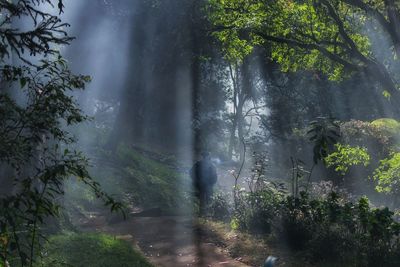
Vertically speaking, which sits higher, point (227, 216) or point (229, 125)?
point (229, 125)

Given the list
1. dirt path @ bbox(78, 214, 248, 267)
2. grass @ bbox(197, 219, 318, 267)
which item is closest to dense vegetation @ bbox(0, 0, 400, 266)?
grass @ bbox(197, 219, 318, 267)

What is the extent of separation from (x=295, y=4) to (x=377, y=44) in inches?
767

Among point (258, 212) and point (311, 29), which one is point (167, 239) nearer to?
point (258, 212)

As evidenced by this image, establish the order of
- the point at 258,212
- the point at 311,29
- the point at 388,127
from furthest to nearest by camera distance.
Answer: the point at 388,127 → the point at 311,29 → the point at 258,212

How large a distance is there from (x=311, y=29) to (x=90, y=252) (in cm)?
888

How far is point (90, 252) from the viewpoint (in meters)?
8.48

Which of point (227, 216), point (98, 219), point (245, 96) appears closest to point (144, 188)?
point (98, 219)

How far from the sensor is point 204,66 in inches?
1283

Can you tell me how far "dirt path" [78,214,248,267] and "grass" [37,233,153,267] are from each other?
3.17ft

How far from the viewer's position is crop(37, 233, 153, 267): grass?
782 centimetres

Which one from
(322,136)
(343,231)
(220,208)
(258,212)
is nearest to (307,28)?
(322,136)

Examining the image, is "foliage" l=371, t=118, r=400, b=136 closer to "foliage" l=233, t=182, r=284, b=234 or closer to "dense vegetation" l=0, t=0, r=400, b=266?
"dense vegetation" l=0, t=0, r=400, b=266

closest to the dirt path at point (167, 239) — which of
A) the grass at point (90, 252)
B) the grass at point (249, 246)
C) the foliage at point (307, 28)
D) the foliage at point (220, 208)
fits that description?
the grass at point (249, 246)

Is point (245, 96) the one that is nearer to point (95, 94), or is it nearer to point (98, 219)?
point (95, 94)
